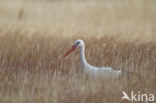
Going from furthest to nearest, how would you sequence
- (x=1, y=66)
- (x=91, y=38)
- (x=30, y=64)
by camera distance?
(x=91, y=38) → (x=30, y=64) → (x=1, y=66)

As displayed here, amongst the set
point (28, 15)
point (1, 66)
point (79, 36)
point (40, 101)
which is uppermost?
point (28, 15)

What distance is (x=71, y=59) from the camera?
579cm

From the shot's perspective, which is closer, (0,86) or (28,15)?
(0,86)

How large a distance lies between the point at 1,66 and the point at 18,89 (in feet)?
2.87

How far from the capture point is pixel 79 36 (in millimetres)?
7211

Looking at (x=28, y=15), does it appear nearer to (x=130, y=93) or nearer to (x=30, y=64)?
(x=30, y=64)

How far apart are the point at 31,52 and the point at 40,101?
6.63ft

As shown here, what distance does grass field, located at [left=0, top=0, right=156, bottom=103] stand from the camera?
4035 mm

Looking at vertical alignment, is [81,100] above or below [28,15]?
below

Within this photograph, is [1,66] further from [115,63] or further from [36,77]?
[115,63]

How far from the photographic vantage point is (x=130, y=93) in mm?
4254

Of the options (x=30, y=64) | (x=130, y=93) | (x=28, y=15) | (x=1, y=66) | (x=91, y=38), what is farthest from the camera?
(x=28, y=15)

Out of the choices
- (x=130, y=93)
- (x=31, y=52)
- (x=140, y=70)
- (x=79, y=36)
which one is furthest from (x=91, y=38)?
(x=130, y=93)

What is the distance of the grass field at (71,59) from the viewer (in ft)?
13.2
